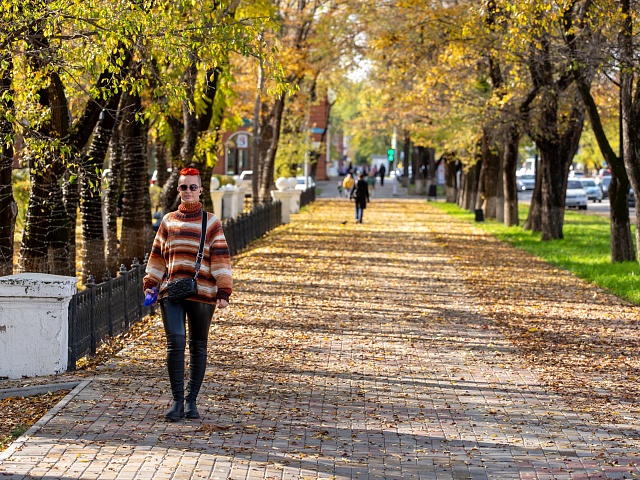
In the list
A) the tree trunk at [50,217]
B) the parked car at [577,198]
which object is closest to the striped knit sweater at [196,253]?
the tree trunk at [50,217]

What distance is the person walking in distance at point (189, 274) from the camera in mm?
8234

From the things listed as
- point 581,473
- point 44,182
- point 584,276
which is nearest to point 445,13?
point 584,276

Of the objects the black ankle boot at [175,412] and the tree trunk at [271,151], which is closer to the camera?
the black ankle boot at [175,412]

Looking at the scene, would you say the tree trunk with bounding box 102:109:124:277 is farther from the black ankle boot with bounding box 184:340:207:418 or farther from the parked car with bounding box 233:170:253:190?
the parked car with bounding box 233:170:253:190

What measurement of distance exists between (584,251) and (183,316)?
63.3 ft

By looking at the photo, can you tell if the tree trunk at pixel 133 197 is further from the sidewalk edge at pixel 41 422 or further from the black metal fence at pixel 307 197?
the black metal fence at pixel 307 197

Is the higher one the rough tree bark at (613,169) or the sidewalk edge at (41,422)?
the rough tree bark at (613,169)

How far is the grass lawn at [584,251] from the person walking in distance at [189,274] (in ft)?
32.9

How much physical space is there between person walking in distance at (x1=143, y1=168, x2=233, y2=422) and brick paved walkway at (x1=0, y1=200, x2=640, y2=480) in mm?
410

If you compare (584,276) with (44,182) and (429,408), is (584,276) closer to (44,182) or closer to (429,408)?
(44,182)

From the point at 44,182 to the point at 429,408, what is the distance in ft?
23.9

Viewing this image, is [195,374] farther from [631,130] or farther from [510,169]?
[510,169]

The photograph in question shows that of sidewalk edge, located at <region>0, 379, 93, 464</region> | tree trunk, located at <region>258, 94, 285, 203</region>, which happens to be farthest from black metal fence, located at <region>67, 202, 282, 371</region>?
tree trunk, located at <region>258, 94, 285, 203</region>

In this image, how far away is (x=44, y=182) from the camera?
47.9 ft
